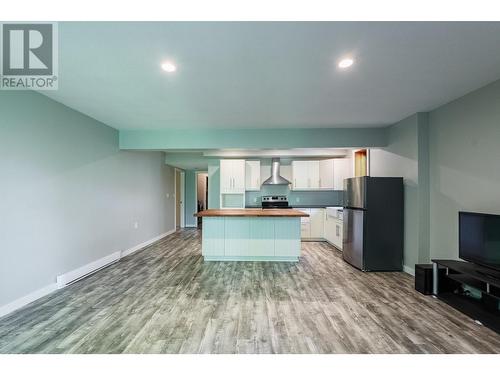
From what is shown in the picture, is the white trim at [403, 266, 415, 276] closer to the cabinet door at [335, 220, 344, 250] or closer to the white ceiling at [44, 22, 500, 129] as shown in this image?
the cabinet door at [335, 220, 344, 250]

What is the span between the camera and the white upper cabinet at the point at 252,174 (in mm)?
6570

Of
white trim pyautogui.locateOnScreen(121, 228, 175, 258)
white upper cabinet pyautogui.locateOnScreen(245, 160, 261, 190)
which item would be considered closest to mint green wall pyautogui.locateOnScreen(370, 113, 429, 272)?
white upper cabinet pyautogui.locateOnScreen(245, 160, 261, 190)

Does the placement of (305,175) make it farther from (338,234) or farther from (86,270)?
(86,270)

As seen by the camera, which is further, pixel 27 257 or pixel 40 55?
pixel 27 257

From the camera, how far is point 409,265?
12.6ft

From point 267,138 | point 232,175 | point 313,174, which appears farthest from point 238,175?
point 267,138

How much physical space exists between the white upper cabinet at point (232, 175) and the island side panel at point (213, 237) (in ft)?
6.54

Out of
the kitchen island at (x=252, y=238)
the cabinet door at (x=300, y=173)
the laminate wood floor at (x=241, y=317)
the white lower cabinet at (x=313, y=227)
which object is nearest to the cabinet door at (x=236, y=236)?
the kitchen island at (x=252, y=238)

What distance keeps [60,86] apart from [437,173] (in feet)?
16.6

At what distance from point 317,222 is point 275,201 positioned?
1.27m

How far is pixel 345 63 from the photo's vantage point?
2135 mm

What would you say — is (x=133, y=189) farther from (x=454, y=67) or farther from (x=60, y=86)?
(x=454, y=67)

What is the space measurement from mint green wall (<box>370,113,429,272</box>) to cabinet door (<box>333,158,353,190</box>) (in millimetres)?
1822
